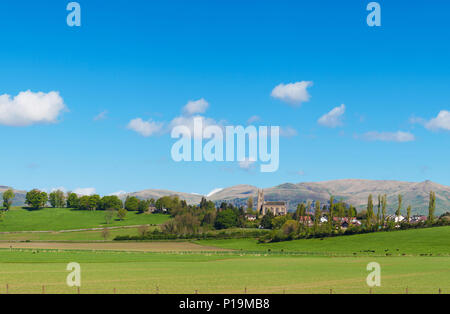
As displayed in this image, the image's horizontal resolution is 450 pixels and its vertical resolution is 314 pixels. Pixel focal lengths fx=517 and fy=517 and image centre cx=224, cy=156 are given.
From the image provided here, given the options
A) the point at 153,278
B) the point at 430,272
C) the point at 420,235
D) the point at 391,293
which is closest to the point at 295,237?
the point at 420,235

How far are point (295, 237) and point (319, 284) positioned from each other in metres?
118

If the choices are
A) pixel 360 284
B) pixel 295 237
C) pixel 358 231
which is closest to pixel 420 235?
pixel 358 231

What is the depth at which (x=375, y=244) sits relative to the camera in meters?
150

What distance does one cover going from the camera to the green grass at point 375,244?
443 feet

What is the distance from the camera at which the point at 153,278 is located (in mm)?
63969

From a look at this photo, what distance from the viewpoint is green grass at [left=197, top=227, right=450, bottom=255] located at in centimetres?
13488
